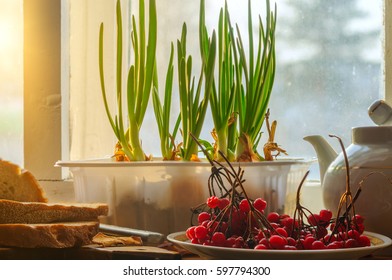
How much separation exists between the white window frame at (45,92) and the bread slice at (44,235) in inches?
17.2

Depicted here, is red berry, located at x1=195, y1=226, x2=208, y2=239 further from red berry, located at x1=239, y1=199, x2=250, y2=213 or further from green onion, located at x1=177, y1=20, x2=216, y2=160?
green onion, located at x1=177, y1=20, x2=216, y2=160

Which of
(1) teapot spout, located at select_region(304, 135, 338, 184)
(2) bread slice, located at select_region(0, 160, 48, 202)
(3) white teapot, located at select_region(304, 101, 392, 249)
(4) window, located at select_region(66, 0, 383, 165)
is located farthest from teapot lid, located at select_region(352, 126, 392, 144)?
(2) bread slice, located at select_region(0, 160, 48, 202)

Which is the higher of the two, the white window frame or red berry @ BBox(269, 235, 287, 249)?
the white window frame

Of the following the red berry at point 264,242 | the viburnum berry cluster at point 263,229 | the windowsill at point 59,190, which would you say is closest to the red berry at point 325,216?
the viburnum berry cluster at point 263,229

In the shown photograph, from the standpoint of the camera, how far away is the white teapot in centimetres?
73

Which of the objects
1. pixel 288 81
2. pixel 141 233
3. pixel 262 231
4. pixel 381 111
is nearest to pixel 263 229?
pixel 262 231

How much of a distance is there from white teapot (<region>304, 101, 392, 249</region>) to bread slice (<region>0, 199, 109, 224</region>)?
0.29 metres

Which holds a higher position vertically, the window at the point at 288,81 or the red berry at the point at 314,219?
the window at the point at 288,81

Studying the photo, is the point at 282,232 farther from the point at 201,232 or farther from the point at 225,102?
the point at 225,102

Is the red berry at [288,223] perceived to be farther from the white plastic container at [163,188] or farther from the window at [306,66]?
the window at [306,66]

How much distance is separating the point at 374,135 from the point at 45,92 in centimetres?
62

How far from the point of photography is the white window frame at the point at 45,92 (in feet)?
3.71

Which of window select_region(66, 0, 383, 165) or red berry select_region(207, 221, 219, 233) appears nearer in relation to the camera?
red berry select_region(207, 221, 219, 233)
